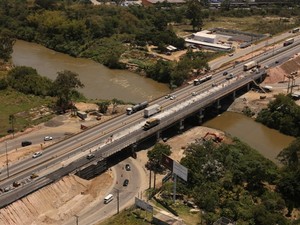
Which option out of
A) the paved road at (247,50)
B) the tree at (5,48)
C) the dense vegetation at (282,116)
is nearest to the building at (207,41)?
the paved road at (247,50)

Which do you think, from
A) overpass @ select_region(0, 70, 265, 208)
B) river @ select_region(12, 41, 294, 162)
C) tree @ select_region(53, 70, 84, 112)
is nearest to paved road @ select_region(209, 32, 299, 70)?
overpass @ select_region(0, 70, 265, 208)

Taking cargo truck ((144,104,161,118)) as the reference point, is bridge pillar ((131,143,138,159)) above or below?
below

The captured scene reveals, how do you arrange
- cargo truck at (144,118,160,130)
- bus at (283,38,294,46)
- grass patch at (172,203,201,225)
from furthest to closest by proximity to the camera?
bus at (283,38,294,46) < cargo truck at (144,118,160,130) < grass patch at (172,203,201,225)

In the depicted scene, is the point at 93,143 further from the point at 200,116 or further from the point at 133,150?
the point at 200,116

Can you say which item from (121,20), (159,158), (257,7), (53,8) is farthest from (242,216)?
(257,7)

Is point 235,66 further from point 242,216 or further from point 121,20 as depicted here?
point 242,216

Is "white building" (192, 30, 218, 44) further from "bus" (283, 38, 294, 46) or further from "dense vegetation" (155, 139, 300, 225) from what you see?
"dense vegetation" (155, 139, 300, 225)
